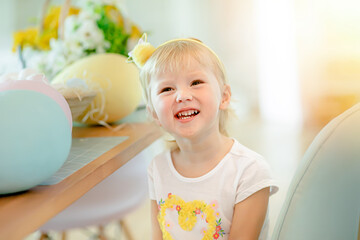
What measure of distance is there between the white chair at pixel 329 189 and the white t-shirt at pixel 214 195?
0.68 feet

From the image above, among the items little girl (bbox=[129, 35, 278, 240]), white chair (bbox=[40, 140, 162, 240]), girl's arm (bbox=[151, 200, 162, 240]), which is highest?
Answer: little girl (bbox=[129, 35, 278, 240])

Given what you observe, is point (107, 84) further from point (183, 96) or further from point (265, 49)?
point (265, 49)

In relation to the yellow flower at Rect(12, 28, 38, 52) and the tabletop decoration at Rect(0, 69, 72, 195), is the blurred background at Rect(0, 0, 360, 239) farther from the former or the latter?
the tabletop decoration at Rect(0, 69, 72, 195)

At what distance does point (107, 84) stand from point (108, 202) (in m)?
0.44

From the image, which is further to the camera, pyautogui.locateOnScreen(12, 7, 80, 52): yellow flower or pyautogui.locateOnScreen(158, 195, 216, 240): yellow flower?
pyautogui.locateOnScreen(12, 7, 80, 52): yellow flower

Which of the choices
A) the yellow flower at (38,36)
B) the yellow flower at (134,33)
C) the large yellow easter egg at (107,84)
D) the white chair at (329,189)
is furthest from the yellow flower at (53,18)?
the white chair at (329,189)

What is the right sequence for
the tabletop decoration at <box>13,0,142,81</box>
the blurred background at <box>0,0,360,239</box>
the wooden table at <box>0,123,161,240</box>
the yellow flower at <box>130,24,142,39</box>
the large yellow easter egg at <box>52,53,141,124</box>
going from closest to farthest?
1. the wooden table at <box>0,123,161,240</box>
2. the large yellow easter egg at <box>52,53,141,124</box>
3. the tabletop decoration at <box>13,0,142,81</box>
4. the yellow flower at <box>130,24,142,39</box>
5. the blurred background at <box>0,0,360,239</box>

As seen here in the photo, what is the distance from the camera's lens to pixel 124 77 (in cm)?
151

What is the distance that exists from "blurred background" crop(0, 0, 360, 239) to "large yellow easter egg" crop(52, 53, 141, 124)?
142cm

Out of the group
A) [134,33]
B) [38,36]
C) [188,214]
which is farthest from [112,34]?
[188,214]

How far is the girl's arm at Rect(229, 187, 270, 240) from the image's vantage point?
0.97m

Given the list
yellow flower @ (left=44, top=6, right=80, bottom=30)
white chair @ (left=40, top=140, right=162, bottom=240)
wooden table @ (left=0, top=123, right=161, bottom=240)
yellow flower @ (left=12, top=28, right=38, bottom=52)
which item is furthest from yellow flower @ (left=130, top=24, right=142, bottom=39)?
wooden table @ (left=0, top=123, right=161, bottom=240)

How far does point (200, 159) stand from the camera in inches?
41.7

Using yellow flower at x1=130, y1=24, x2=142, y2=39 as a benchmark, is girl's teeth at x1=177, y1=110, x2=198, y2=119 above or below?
below
